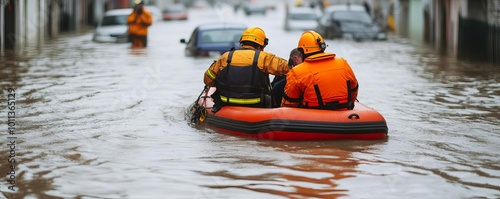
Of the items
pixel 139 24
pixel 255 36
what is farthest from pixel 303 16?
pixel 255 36

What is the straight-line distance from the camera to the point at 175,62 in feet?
86.8

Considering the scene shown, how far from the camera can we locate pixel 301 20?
4831cm

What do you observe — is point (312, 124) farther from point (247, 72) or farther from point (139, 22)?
point (139, 22)

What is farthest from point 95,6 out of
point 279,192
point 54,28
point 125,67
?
point 279,192

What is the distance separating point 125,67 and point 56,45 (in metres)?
10.3

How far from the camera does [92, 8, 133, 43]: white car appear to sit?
35.7 meters

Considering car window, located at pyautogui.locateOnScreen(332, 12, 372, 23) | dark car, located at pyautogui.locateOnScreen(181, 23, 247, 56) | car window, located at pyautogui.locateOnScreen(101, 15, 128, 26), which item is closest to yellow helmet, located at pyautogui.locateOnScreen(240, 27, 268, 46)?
dark car, located at pyautogui.locateOnScreen(181, 23, 247, 56)

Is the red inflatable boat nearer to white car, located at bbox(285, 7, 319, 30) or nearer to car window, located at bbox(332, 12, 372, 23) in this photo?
car window, located at bbox(332, 12, 372, 23)

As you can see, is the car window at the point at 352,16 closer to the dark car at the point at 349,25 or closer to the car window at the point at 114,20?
the dark car at the point at 349,25

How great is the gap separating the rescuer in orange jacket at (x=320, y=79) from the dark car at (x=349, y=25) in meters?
25.4

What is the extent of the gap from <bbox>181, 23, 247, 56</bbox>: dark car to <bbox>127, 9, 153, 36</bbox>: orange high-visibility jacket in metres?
3.92

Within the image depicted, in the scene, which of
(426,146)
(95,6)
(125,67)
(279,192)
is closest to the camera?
(279,192)

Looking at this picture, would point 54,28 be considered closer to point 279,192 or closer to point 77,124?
point 77,124

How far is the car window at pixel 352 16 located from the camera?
39.8m
